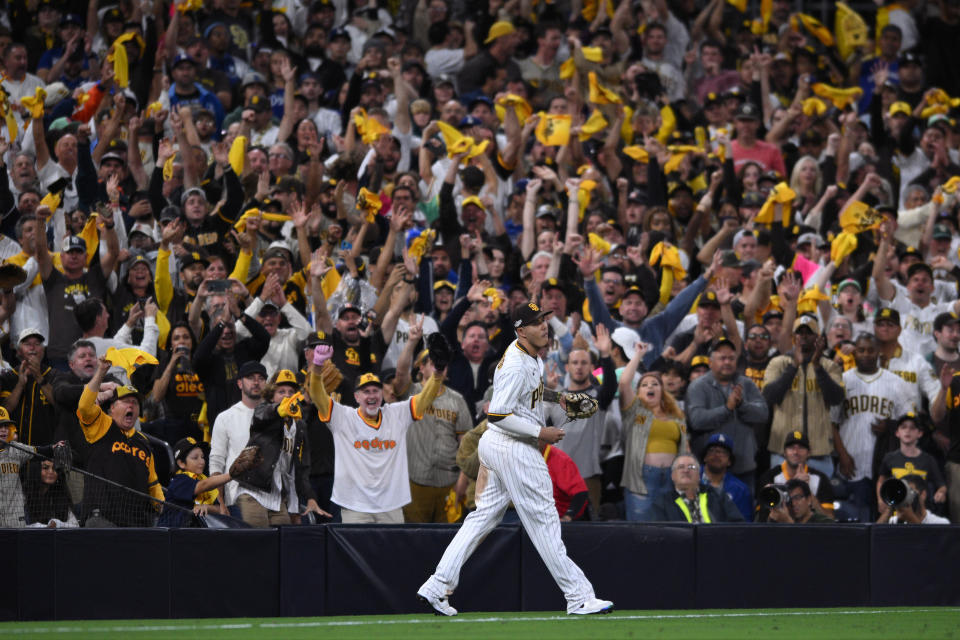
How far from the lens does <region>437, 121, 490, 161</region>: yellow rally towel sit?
1584cm

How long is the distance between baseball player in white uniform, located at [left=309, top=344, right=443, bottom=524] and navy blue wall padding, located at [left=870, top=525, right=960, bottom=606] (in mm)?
3769

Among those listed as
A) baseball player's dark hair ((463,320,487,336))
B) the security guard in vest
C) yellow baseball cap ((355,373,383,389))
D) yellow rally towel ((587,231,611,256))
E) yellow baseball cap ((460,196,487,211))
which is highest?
yellow baseball cap ((460,196,487,211))

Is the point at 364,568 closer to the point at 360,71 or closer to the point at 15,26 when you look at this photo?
the point at 360,71

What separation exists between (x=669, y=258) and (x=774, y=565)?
14.1 ft

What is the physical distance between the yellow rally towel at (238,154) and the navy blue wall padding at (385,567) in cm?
561

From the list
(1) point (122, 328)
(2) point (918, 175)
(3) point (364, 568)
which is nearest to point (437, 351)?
(3) point (364, 568)

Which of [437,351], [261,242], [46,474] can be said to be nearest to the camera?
[46,474]

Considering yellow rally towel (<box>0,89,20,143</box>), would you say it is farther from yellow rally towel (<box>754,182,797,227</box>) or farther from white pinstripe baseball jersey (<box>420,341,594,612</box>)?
yellow rally towel (<box>754,182,797,227</box>)

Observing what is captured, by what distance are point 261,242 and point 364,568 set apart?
463cm

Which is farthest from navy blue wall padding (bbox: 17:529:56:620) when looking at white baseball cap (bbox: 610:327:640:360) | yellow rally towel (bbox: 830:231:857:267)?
yellow rally towel (bbox: 830:231:857:267)

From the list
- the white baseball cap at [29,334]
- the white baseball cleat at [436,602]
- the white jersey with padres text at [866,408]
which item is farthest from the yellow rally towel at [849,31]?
the white baseball cleat at [436,602]

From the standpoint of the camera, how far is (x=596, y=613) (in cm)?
977

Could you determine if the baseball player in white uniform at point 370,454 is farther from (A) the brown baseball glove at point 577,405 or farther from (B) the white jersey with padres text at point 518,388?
(B) the white jersey with padres text at point 518,388

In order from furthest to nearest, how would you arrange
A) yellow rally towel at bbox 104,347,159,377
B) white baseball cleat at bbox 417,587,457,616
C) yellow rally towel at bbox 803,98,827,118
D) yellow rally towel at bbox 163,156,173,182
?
yellow rally towel at bbox 803,98,827,118 < yellow rally towel at bbox 163,156,173,182 < yellow rally towel at bbox 104,347,159,377 < white baseball cleat at bbox 417,587,457,616
